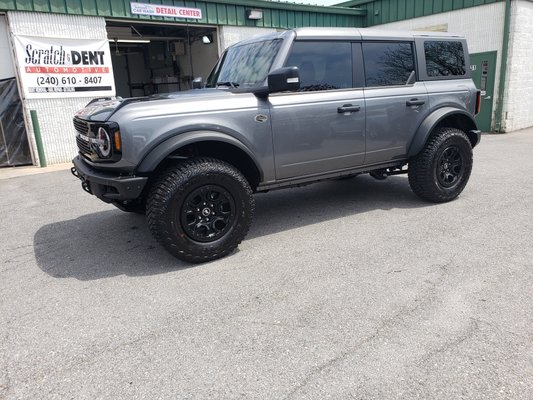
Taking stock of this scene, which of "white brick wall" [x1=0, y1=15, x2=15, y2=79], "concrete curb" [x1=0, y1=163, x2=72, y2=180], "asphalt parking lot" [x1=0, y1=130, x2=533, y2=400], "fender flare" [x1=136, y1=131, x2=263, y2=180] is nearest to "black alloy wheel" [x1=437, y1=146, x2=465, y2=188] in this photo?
"asphalt parking lot" [x1=0, y1=130, x2=533, y2=400]

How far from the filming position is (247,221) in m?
3.90

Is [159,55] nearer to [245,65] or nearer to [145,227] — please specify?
[245,65]

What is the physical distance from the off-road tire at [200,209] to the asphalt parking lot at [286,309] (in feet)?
0.65

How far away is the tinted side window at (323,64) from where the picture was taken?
425 cm

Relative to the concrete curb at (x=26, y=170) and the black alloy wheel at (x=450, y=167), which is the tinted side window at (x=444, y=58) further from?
the concrete curb at (x=26, y=170)

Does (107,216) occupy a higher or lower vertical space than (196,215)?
lower

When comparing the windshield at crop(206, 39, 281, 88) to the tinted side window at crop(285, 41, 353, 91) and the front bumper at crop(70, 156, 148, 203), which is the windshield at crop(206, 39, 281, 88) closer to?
the tinted side window at crop(285, 41, 353, 91)

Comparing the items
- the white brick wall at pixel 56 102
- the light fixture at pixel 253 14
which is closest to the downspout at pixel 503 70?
the light fixture at pixel 253 14

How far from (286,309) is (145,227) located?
2.40m

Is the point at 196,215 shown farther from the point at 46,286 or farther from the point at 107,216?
the point at 107,216

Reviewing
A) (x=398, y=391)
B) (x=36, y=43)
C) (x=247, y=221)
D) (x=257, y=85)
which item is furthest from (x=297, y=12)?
(x=398, y=391)

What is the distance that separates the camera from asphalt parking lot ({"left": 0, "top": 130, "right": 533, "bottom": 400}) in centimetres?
224

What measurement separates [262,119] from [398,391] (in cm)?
257

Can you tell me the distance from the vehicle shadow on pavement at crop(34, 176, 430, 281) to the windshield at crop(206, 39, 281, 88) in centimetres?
157
